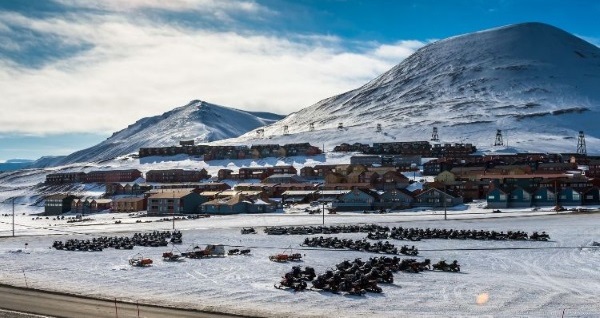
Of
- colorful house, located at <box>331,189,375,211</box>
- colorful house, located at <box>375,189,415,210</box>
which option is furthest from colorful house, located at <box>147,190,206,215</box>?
colorful house, located at <box>375,189,415,210</box>

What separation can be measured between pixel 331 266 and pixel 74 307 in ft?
59.6

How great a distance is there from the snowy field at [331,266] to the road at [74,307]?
51.2 inches

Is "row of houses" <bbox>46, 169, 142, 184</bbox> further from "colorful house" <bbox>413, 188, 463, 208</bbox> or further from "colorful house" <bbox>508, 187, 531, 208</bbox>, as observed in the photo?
"colorful house" <bbox>508, 187, 531, 208</bbox>

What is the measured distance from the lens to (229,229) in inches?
2884

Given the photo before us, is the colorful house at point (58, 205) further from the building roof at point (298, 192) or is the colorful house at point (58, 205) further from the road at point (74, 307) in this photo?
the road at point (74, 307)

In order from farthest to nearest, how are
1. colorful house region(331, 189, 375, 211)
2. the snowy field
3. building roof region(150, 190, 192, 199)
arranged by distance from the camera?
building roof region(150, 190, 192, 199), colorful house region(331, 189, 375, 211), the snowy field

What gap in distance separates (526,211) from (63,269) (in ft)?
207

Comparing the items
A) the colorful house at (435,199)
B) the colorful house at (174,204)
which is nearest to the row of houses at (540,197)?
the colorful house at (435,199)

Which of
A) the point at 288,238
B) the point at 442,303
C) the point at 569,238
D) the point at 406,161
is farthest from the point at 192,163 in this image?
the point at 442,303

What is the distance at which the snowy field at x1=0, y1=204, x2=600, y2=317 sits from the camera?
97.8 feet

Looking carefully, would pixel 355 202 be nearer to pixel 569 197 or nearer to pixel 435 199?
pixel 435 199

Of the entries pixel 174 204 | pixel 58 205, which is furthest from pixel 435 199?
pixel 58 205

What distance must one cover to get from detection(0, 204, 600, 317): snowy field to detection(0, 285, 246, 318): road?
51.2 inches

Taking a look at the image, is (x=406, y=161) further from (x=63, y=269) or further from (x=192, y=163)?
(x=63, y=269)
